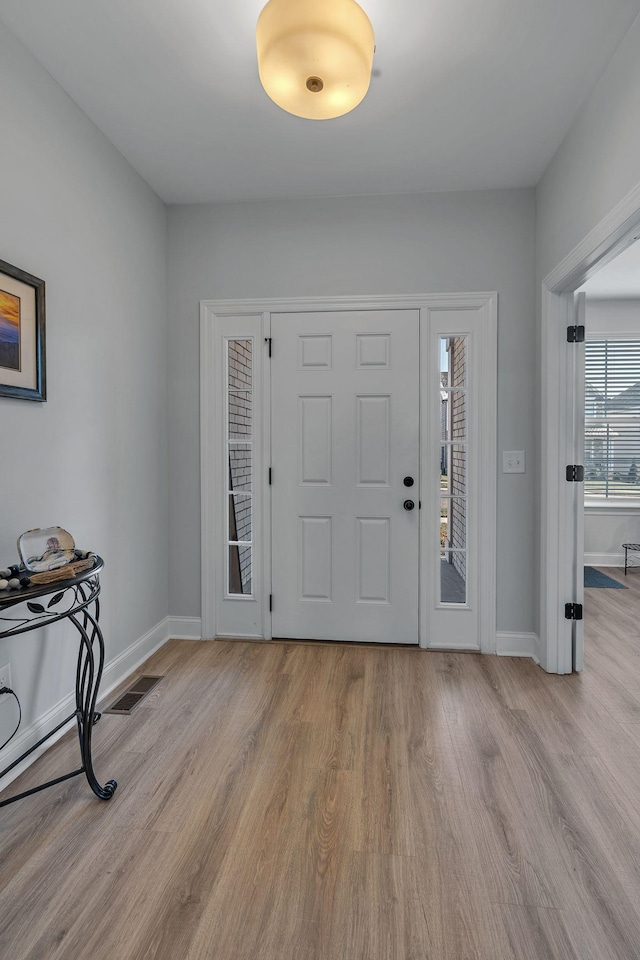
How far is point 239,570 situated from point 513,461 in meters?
1.80

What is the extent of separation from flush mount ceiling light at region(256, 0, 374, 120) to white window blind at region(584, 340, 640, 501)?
4.61 metres

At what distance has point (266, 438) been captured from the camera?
3.24 metres

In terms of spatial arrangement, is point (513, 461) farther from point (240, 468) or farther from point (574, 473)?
point (240, 468)

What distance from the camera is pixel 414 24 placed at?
1844 millimetres

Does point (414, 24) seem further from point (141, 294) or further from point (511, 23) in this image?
point (141, 294)

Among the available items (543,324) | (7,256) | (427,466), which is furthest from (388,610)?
(7,256)

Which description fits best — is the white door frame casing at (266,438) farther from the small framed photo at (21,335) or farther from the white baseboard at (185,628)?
the small framed photo at (21,335)

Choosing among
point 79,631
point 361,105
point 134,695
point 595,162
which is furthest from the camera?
point 134,695

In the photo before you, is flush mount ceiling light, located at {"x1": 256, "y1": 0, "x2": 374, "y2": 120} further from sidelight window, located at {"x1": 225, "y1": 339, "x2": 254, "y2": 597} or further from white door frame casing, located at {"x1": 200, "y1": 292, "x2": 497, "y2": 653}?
sidelight window, located at {"x1": 225, "y1": 339, "x2": 254, "y2": 597}

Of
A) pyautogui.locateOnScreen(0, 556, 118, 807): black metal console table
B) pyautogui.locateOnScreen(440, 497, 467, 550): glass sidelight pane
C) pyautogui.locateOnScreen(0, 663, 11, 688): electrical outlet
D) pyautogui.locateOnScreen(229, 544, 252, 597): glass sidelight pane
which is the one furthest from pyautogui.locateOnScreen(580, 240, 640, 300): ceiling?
pyautogui.locateOnScreen(0, 663, 11, 688): electrical outlet

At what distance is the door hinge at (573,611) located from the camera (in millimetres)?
2820

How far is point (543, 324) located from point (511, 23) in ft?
4.49

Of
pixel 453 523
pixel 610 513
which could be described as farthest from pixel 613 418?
pixel 453 523

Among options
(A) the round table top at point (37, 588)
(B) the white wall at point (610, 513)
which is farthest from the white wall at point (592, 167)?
(B) the white wall at point (610, 513)
